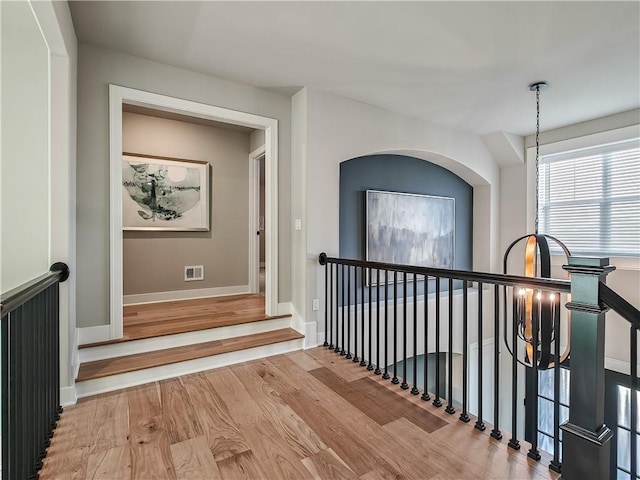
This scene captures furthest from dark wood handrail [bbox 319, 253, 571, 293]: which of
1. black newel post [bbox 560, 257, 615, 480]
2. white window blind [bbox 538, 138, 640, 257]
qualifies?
white window blind [bbox 538, 138, 640, 257]

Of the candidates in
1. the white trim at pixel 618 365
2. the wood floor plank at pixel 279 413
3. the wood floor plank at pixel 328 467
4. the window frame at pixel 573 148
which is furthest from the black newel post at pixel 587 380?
the white trim at pixel 618 365

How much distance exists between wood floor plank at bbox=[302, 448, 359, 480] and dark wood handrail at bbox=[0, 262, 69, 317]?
1.38 meters

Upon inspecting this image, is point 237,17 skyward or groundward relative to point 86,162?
skyward

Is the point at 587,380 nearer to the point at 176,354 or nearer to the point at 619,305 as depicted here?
the point at 619,305

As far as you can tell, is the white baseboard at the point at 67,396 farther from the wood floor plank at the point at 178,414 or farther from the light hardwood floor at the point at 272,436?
the wood floor plank at the point at 178,414

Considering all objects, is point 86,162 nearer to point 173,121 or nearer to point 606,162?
point 173,121

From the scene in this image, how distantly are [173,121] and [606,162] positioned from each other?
5277 mm

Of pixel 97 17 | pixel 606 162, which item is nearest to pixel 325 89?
pixel 97 17

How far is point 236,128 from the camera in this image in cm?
462

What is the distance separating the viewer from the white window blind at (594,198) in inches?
150

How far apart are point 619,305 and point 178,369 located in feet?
8.83

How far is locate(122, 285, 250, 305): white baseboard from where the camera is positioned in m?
4.05

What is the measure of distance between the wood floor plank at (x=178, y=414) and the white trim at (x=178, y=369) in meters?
0.10

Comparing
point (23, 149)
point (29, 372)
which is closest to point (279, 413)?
point (29, 372)
